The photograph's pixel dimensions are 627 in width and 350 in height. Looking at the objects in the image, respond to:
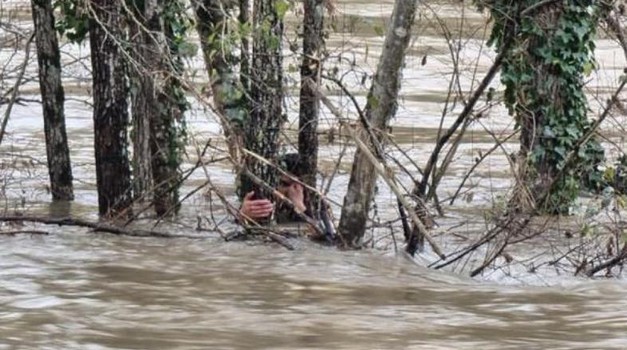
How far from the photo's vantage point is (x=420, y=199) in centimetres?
1169

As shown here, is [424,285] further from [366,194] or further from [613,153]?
[613,153]

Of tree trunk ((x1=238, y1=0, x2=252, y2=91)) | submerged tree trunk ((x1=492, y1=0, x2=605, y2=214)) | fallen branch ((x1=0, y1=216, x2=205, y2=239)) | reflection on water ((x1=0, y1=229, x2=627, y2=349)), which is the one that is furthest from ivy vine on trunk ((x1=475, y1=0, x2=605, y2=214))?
fallen branch ((x1=0, y1=216, x2=205, y2=239))

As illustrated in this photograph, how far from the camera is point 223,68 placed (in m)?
13.0

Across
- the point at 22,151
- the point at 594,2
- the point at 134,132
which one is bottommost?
the point at 22,151

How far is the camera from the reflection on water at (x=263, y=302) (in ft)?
Answer: 26.3

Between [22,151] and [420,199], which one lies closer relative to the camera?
[420,199]

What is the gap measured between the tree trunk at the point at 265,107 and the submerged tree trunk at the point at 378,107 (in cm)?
166

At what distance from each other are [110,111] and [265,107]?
1.68m

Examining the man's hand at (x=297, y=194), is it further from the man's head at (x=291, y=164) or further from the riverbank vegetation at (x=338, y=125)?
the man's head at (x=291, y=164)

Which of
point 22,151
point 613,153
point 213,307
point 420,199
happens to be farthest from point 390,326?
point 22,151

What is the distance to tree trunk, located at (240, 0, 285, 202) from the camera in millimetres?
13445

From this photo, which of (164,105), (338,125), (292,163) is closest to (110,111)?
(164,105)

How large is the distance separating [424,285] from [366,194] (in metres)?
1.62

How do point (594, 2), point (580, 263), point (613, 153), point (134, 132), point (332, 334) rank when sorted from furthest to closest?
point (613, 153), point (594, 2), point (134, 132), point (580, 263), point (332, 334)
